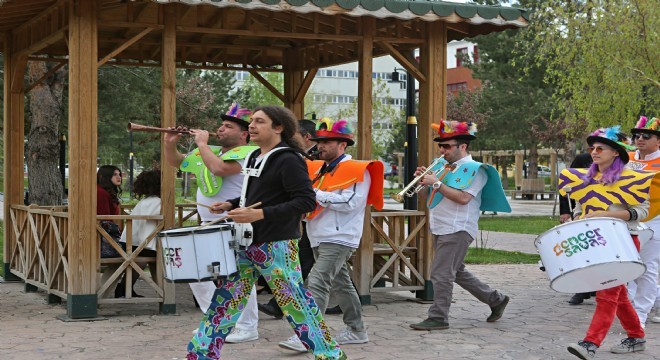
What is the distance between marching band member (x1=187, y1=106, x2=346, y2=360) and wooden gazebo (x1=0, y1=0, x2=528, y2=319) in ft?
9.13

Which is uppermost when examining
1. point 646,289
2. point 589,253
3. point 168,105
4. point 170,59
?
point 170,59

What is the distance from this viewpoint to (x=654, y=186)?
306 inches

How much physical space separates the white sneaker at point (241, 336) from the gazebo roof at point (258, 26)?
9.21 feet

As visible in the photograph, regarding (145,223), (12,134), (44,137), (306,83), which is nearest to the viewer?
(145,223)

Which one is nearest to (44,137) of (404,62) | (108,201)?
(108,201)

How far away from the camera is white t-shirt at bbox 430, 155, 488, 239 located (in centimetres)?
848

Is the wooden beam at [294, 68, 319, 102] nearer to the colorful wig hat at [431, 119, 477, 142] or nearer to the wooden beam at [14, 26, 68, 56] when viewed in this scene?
the wooden beam at [14, 26, 68, 56]

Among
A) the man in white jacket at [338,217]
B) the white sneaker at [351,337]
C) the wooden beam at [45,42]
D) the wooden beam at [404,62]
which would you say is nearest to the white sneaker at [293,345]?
the man in white jacket at [338,217]

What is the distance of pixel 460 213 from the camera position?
8.50m

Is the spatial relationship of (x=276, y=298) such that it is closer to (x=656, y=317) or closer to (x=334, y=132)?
(x=334, y=132)

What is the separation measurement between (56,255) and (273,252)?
4.52 m

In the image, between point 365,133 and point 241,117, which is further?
point 365,133

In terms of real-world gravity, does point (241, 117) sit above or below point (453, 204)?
above

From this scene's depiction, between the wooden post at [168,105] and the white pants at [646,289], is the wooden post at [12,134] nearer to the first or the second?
the wooden post at [168,105]
